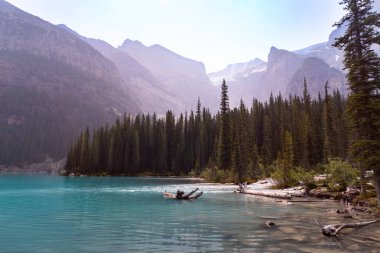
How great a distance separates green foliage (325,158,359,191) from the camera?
34.8 m

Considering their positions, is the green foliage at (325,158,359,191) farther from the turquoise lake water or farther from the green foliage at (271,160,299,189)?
the green foliage at (271,160,299,189)

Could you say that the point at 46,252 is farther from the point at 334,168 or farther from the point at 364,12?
the point at 334,168

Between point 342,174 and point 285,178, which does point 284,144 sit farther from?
point 342,174

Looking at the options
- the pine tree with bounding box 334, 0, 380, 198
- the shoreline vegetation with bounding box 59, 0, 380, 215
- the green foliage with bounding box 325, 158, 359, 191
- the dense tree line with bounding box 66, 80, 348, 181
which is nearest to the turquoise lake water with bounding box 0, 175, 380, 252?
the pine tree with bounding box 334, 0, 380, 198

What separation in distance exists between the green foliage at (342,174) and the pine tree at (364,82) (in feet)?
31.5

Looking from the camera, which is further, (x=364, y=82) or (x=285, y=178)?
(x=285, y=178)

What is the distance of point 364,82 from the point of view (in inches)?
982

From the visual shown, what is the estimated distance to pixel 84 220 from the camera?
22734 millimetres

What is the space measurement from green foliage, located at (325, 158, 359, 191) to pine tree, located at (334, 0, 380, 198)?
31.5 feet

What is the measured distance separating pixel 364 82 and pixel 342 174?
563 inches

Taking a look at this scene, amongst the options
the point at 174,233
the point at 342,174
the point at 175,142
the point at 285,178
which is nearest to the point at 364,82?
the point at 342,174

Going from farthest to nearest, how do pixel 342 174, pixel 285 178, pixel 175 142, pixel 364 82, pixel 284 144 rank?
pixel 175 142 < pixel 284 144 < pixel 285 178 < pixel 342 174 < pixel 364 82

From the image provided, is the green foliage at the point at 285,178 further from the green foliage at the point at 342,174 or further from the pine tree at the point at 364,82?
the pine tree at the point at 364,82

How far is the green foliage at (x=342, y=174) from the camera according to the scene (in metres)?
34.8
